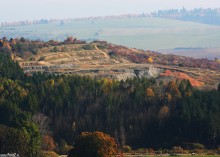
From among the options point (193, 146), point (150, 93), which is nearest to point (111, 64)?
point (150, 93)

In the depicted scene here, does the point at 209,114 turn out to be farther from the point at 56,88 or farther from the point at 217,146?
the point at 56,88

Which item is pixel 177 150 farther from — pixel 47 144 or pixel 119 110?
pixel 119 110

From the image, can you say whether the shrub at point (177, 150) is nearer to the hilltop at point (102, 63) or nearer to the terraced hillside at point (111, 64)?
the terraced hillside at point (111, 64)

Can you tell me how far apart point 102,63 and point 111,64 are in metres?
1.61

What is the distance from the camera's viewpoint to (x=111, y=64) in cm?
9000

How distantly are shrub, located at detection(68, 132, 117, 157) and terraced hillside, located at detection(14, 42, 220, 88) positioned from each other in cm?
4012

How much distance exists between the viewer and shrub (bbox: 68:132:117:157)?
31531mm

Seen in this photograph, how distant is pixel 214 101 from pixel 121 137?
9459 mm

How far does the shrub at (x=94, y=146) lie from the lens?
31531 mm

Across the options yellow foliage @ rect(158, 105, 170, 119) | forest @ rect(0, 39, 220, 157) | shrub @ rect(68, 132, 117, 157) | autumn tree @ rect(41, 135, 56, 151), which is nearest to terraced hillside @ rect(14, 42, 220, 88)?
Result: forest @ rect(0, 39, 220, 157)

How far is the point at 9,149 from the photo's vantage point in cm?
3719

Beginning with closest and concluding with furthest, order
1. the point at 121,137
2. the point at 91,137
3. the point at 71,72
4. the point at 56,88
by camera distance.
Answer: the point at 91,137, the point at 121,137, the point at 56,88, the point at 71,72

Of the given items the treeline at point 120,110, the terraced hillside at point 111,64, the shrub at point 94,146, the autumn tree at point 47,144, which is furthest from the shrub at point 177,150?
the terraced hillside at point 111,64

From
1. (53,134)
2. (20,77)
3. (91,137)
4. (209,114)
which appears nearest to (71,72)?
(20,77)
